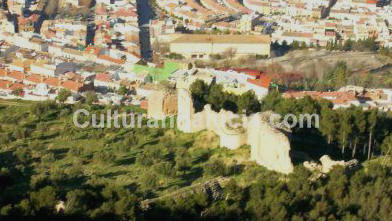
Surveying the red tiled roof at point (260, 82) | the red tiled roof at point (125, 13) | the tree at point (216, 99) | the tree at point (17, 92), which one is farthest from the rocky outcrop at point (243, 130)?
the red tiled roof at point (125, 13)

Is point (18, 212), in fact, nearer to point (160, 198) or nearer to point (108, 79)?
point (160, 198)


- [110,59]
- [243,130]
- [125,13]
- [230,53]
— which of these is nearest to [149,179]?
[243,130]

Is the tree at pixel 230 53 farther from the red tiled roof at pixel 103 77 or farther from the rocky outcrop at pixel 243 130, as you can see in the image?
the rocky outcrop at pixel 243 130

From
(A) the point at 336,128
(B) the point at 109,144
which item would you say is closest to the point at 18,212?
(B) the point at 109,144

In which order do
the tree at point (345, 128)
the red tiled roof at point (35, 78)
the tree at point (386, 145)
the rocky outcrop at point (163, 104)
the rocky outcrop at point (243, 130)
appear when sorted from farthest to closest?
the red tiled roof at point (35, 78) → the rocky outcrop at point (163, 104) → the tree at point (345, 128) → the tree at point (386, 145) → the rocky outcrop at point (243, 130)

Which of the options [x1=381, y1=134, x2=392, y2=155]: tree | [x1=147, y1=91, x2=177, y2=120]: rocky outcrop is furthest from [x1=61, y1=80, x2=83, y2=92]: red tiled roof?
[x1=381, y1=134, x2=392, y2=155]: tree

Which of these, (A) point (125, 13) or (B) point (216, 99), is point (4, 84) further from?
(A) point (125, 13)
